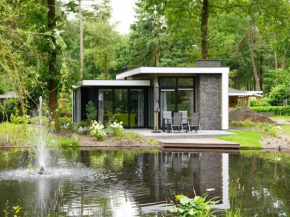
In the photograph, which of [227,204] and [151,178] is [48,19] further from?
[227,204]

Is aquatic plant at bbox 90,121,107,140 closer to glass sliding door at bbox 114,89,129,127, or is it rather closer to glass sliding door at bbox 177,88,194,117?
glass sliding door at bbox 114,89,129,127

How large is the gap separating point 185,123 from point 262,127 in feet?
13.1

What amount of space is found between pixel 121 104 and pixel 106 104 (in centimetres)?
82

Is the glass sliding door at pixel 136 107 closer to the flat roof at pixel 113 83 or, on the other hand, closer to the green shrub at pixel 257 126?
the flat roof at pixel 113 83

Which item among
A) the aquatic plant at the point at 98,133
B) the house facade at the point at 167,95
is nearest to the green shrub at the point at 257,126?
the house facade at the point at 167,95

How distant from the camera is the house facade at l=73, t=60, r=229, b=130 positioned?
2112 centimetres

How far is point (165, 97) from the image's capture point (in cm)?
2159

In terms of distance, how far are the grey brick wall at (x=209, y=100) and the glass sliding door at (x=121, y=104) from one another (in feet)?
13.4

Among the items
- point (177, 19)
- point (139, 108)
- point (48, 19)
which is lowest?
point (139, 108)

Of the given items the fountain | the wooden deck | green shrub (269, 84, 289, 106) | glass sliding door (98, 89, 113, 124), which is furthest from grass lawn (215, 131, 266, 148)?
green shrub (269, 84, 289, 106)

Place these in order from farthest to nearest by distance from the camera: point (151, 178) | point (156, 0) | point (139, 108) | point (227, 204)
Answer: point (156, 0) < point (139, 108) < point (151, 178) < point (227, 204)

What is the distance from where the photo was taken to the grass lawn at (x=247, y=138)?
16.7 metres

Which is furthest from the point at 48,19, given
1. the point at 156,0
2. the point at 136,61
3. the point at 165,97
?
the point at 136,61

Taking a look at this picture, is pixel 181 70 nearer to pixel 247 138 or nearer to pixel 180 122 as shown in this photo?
pixel 180 122
